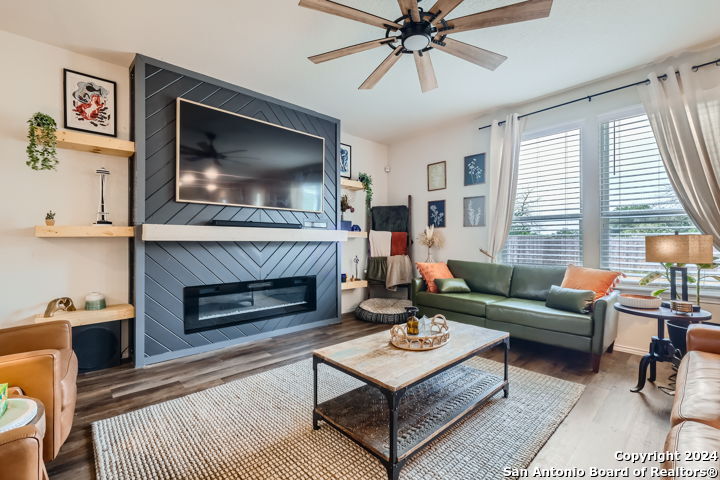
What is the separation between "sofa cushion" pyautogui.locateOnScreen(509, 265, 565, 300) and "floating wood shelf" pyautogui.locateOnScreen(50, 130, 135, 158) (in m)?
4.13

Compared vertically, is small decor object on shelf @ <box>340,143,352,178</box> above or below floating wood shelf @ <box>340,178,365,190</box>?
above

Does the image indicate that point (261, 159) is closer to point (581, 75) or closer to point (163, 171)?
point (163, 171)

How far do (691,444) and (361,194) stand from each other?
454 centimetres

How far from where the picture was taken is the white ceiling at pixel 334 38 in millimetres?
2297

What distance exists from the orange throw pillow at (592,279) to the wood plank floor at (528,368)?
65 centimetres

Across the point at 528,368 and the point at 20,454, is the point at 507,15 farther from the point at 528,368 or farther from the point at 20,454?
the point at 20,454

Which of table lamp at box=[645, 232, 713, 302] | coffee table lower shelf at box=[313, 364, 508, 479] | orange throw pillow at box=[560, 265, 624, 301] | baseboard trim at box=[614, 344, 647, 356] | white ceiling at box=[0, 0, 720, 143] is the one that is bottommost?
baseboard trim at box=[614, 344, 647, 356]

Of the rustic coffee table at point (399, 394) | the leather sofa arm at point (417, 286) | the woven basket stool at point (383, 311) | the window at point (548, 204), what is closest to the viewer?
the rustic coffee table at point (399, 394)

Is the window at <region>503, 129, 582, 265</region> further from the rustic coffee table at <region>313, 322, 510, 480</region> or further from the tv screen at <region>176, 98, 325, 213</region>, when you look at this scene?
the tv screen at <region>176, 98, 325, 213</region>

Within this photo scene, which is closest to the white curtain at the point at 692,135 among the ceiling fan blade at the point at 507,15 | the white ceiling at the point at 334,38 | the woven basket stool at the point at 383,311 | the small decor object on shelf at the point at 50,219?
the white ceiling at the point at 334,38

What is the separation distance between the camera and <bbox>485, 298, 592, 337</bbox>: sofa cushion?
2.76 m

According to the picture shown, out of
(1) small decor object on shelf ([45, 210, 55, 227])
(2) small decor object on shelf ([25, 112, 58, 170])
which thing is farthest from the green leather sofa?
(2) small decor object on shelf ([25, 112, 58, 170])

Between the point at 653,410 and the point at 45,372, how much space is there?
339 centimetres

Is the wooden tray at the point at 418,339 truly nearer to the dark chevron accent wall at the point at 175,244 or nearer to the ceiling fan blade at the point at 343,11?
the ceiling fan blade at the point at 343,11
